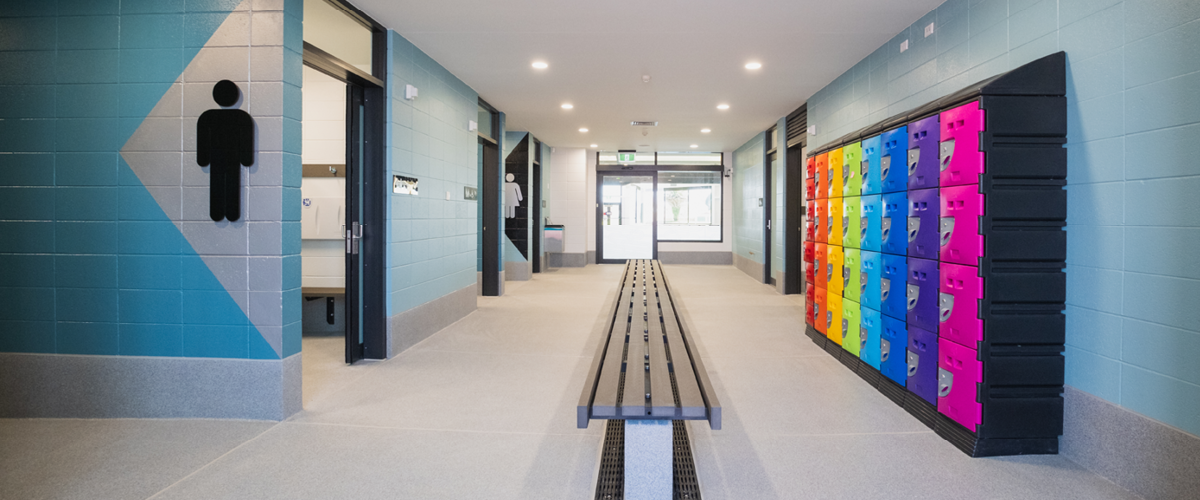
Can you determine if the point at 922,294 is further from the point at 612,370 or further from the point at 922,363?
the point at 612,370

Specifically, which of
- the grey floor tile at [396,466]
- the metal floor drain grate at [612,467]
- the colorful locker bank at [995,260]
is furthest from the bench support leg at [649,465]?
the colorful locker bank at [995,260]

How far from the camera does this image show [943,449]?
2.73 m

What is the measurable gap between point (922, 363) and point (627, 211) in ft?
33.0

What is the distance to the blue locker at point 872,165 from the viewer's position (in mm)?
3621

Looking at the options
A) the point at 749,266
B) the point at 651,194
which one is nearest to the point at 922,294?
the point at 749,266

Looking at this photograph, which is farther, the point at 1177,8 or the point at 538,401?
the point at 538,401

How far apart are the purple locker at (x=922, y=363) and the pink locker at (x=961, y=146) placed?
0.81m

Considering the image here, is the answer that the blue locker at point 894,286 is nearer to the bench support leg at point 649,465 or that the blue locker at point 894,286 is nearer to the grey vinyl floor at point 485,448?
the grey vinyl floor at point 485,448

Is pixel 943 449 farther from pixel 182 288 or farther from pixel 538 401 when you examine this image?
pixel 182 288

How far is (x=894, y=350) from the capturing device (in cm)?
346

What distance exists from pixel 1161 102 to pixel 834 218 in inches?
90.4

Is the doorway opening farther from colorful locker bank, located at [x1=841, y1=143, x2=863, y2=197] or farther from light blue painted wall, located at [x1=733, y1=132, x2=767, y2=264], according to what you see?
light blue painted wall, located at [x1=733, y1=132, x2=767, y2=264]

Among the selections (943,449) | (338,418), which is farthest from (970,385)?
(338,418)

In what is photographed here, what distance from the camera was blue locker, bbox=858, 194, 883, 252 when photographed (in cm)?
364
